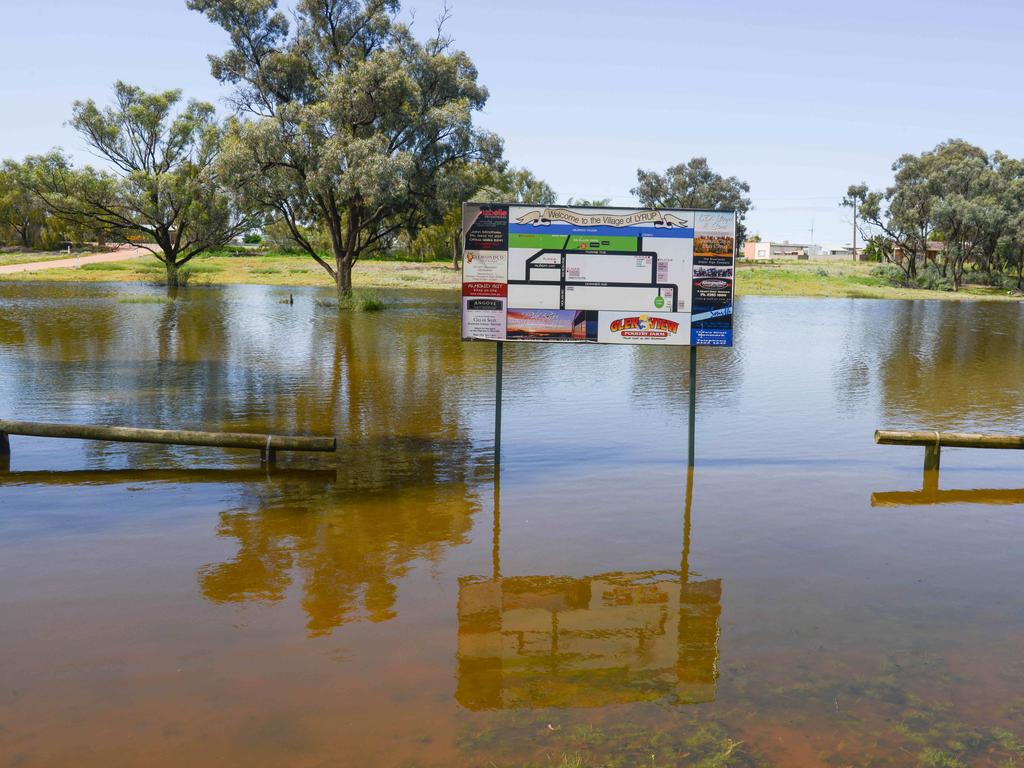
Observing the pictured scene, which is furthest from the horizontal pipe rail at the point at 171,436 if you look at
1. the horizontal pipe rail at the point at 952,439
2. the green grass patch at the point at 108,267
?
the green grass patch at the point at 108,267

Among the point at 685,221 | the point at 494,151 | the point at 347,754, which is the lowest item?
the point at 347,754

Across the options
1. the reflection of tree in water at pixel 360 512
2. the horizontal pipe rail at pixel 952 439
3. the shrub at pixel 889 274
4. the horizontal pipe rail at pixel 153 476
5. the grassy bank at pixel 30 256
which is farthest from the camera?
the shrub at pixel 889 274

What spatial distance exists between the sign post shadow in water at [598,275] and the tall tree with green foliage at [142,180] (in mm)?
42037

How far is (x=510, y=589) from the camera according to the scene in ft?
23.8

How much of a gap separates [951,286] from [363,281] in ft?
157

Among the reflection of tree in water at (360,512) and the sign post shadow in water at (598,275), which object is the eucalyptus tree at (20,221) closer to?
the reflection of tree in water at (360,512)

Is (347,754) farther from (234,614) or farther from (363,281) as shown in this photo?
(363,281)

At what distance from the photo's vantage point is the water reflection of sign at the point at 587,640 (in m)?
5.57

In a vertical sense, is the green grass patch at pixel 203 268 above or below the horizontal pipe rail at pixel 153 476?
above

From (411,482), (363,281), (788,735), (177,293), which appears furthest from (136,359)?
(363,281)

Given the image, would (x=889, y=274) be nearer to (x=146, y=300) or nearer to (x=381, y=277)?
(x=381, y=277)

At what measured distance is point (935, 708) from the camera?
5.38 m

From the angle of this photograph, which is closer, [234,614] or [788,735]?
[788,735]

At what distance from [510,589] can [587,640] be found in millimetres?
1098
